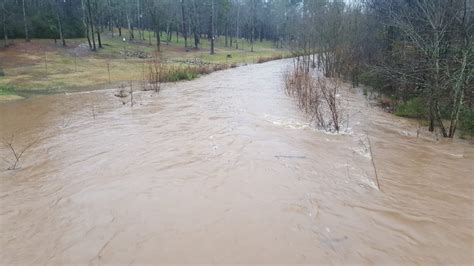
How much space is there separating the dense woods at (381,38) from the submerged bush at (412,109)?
0.04m

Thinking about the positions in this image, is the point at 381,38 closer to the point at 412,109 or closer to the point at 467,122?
the point at 412,109

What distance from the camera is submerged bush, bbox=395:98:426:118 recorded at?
40.3 feet

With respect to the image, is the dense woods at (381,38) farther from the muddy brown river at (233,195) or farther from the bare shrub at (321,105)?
the bare shrub at (321,105)

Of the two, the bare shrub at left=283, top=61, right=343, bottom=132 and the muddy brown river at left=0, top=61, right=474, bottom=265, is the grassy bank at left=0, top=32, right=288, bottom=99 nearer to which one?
the bare shrub at left=283, top=61, right=343, bottom=132

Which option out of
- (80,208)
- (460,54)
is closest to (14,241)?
(80,208)

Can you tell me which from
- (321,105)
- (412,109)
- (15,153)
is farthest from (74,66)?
(412,109)

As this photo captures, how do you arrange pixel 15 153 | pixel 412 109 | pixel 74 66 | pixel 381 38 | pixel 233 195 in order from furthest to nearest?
pixel 74 66 → pixel 381 38 → pixel 412 109 → pixel 15 153 → pixel 233 195

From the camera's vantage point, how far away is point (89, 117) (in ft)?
41.4

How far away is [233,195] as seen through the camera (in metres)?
6.05

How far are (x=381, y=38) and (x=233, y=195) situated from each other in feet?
53.5

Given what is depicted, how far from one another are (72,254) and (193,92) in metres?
14.4

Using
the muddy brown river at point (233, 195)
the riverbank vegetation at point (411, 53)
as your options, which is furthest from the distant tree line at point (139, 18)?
the muddy brown river at point (233, 195)

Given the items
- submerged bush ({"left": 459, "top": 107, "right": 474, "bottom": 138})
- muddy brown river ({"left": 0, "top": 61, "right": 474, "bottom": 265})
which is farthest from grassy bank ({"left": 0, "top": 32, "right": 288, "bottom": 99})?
submerged bush ({"left": 459, "top": 107, "right": 474, "bottom": 138})

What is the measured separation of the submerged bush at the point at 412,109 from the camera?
12298 millimetres
